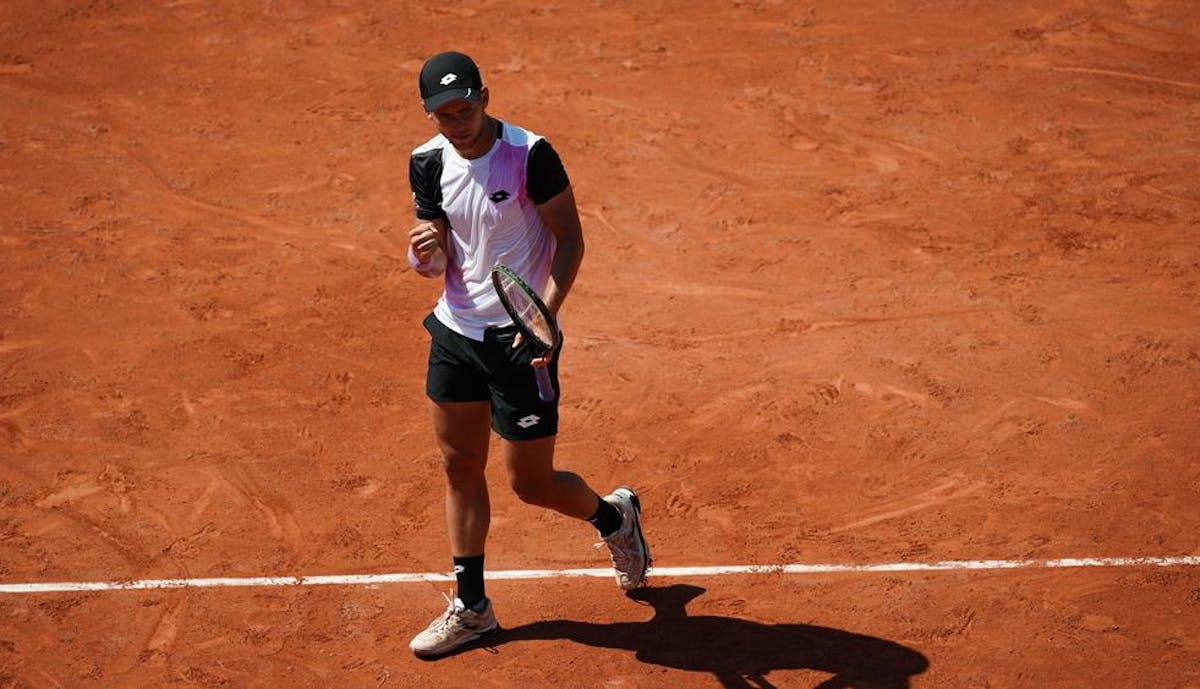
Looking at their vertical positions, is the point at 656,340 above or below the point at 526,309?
below

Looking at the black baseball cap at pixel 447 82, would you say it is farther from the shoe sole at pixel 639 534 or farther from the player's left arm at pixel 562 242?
the shoe sole at pixel 639 534

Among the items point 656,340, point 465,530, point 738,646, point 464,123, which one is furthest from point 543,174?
point 656,340

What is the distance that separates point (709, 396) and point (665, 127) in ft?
11.8

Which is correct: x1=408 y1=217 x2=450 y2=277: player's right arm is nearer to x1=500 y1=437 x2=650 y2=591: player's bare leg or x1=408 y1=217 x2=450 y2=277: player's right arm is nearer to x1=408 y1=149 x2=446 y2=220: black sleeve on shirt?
x1=408 y1=149 x2=446 y2=220: black sleeve on shirt

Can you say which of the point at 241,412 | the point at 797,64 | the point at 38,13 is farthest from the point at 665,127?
the point at 38,13

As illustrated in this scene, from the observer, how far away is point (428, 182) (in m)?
6.17

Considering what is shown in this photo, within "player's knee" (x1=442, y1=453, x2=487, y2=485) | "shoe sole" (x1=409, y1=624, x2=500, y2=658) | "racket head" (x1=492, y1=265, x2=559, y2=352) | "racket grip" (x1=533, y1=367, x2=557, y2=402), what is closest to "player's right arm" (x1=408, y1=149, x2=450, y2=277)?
"racket head" (x1=492, y1=265, x2=559, y2=352)

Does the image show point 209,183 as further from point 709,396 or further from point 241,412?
point 709,396

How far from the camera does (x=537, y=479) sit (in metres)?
6.48

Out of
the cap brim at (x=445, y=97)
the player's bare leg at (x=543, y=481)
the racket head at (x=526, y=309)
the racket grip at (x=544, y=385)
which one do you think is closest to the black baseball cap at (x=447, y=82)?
the cap brim at (x=445, y=97)

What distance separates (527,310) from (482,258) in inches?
17.5

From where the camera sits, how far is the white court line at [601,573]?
7.14 meters

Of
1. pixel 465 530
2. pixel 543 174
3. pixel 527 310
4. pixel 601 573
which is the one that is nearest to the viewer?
pixel 527 310

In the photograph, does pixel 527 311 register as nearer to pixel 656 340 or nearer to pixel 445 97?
pixel 445 97
